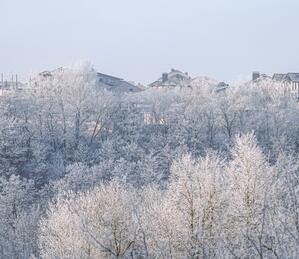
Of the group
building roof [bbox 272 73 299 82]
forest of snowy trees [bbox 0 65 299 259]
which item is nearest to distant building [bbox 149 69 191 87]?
forest of snowy trees [bbox 0 65 299 259]

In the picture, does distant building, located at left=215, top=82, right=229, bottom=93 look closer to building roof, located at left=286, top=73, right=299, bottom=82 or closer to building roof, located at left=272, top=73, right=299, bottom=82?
building roof, located at left=272, top=73, right=299, bottom=82

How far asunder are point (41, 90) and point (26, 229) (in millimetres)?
22815

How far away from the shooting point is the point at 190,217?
1981 centimetres

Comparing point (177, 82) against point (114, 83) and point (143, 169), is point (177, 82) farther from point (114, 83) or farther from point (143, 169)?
point (143, 169)

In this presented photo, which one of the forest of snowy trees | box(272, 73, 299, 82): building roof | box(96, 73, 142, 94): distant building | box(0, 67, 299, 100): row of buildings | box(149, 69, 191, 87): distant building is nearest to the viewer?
the forest of snowy trees

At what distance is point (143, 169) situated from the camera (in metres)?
37.8

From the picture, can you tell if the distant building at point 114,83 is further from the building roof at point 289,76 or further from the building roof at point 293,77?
the building roof at point 293,77

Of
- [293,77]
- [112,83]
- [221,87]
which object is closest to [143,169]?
[221,87]

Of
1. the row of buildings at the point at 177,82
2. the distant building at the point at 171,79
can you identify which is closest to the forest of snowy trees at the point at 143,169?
the row of buildings at the point at 177,82

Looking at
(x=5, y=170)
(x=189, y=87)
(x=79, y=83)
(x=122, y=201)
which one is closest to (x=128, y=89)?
(x=189, y=87)

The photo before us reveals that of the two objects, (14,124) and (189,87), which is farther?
(189,87)

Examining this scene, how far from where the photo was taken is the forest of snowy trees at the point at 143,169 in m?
19.2

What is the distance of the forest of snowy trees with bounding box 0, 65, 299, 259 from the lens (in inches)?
757

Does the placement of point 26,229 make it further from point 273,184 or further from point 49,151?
point 49,151
